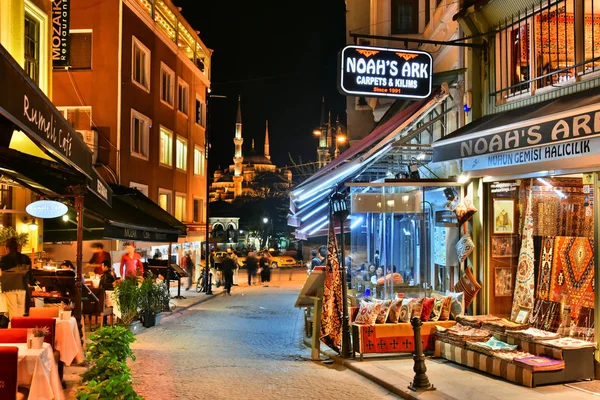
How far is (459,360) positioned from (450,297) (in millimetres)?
1444

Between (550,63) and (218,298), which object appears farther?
(218,298)

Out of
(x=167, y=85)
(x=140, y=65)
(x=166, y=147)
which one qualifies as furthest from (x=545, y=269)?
(x=167, y=85)

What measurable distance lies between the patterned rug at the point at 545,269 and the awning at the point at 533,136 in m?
1.63

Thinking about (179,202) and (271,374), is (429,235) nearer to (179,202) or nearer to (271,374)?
(271,374)

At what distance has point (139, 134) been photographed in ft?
82.0

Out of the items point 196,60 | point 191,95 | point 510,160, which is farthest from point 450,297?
point 196,60

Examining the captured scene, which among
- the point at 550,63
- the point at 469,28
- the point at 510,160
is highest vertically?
the point at 469,28

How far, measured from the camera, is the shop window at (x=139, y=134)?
2397 centimetres

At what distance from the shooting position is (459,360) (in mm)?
9984

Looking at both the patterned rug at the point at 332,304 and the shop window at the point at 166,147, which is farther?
the shop window at the point at 166,147

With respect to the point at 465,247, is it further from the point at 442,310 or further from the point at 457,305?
the point at 442,310

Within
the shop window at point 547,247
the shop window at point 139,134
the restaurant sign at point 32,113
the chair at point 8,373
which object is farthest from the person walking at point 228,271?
the chair at point 8,373

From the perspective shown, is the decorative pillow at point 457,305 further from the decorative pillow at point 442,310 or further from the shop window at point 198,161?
the shop window at point 198,161

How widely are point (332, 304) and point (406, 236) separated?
356 centimetres
